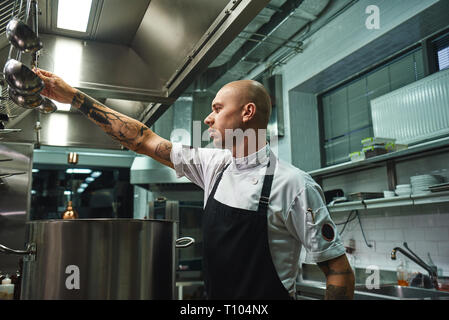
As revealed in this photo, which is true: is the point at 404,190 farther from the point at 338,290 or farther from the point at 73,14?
the point at 73,14

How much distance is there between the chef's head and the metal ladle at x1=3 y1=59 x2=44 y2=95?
0.50m

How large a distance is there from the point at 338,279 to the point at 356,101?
11.6ft

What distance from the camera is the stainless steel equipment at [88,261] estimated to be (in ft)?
3.17

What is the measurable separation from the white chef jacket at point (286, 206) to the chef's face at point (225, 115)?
0.12 m

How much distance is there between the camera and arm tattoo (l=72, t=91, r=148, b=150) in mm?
1272

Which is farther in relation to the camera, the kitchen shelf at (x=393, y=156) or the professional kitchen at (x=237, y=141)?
the kitchen shelf at (x=393, y=156)

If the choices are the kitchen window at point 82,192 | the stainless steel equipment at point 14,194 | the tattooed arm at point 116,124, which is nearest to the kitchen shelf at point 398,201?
the tattooed arm at point 116,124

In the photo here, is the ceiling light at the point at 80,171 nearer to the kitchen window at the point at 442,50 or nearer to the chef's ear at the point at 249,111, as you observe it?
the kitchen window at the point at 442,50

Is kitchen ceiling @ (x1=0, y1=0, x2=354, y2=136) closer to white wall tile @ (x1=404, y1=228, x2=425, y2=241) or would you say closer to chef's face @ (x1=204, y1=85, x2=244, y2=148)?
chef's face @ (x1=204, y1=85, x2=244, y2=148)

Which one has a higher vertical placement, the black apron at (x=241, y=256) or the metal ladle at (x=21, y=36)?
the metal ladle at (x=21, y=36)

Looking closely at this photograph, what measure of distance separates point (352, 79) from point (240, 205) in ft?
11.6

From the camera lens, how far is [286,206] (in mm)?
1105

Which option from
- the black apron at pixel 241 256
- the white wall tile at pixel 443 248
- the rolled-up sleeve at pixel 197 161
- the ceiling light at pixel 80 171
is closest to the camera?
the black apron at pixel 241 256
